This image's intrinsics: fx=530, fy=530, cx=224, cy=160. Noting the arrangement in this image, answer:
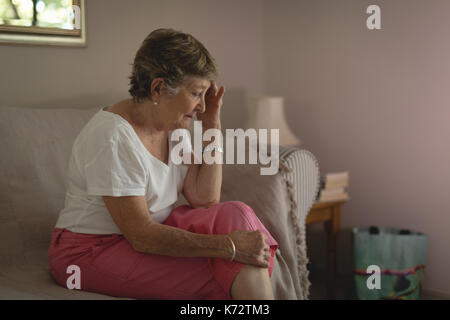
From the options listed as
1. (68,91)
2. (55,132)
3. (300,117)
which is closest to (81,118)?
(55,132)

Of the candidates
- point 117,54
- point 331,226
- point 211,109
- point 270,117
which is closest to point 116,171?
point 211,109

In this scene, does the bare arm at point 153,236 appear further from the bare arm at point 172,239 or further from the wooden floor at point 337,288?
the wooden floor at point 337,288

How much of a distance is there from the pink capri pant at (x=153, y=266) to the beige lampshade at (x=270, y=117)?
1.29m

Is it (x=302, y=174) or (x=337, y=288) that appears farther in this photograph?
Result: (x=337, y=288)

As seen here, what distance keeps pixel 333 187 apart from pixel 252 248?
138 centimetres

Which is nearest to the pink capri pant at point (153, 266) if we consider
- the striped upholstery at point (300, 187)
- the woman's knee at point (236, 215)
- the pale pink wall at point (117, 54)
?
the woman's knee at point (236, 215)

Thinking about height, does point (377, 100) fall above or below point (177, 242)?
above

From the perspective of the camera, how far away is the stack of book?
250cm

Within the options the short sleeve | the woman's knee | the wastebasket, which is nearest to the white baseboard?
the wastebasket

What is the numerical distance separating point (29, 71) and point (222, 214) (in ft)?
3.79

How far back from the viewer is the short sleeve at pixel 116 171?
128 centimetres

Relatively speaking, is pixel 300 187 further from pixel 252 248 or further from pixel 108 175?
pixel 108 175

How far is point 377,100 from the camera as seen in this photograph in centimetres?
261

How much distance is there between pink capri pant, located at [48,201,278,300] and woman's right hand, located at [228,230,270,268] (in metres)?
0.03
